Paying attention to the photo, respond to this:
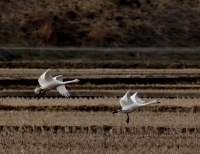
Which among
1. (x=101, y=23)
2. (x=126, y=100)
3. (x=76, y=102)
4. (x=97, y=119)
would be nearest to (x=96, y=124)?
(x=126, y=100)

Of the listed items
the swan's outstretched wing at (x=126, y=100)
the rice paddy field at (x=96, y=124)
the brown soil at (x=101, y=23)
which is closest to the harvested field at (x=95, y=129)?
Result: the rice paddy field at (x=96, y=124)

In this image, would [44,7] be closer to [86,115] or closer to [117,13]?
[117,13]

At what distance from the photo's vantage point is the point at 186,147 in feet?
32.7

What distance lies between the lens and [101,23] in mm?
45156

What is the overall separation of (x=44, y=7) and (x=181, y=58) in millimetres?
11190

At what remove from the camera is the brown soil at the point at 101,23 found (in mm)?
42188

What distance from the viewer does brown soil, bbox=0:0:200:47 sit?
138ft

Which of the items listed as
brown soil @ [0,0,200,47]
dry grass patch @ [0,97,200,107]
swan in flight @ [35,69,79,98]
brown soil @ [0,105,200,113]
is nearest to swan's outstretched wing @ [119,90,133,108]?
swan in flight @ [35,69,79,98]

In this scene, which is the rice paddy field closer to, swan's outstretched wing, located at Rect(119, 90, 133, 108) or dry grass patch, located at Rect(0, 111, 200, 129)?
dry grass patch, located at Rect(0, 111, 200, 129)

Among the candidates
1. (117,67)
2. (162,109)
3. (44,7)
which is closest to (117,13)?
(44,7)

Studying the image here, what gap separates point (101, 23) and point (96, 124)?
33.1 meters

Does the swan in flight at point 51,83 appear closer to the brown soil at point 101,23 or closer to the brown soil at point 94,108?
the brown soil at point 94,108

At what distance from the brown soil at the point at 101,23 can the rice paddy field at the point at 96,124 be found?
21963 mm

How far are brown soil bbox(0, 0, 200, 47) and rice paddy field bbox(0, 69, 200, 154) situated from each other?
865 inches
